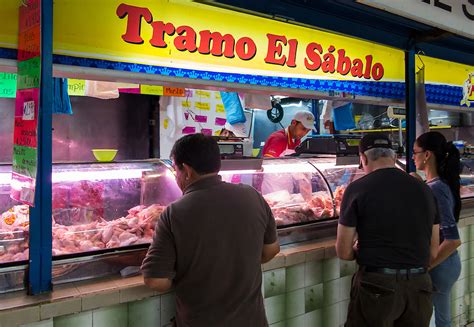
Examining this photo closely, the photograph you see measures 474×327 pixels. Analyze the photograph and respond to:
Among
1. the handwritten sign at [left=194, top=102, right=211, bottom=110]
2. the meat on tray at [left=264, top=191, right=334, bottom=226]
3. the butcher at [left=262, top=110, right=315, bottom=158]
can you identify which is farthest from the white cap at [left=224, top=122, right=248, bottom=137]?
the meat on tray at [left=264, top=191, right=334, bottom=226]

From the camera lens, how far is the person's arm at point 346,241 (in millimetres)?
2730

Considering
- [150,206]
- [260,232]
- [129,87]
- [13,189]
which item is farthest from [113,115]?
[260,232]

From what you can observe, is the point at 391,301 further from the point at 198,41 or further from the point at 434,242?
the point at 198,41

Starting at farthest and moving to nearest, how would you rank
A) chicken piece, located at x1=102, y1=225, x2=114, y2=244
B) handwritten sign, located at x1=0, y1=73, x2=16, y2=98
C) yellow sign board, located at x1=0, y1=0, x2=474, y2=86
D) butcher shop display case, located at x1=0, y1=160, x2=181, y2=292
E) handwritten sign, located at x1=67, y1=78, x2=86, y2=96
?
1. handwritten sign, located at x1=67, y1=78, x2=86, y2=96
2. handwritten sign, located at x1=0, y1=73, x2=16, y2=98
3. chicken piece, located at x1=102, y1=225, x2=114, y2=244
4. yellow sign board, located at x1=0, y1=0, x2=474, y2=86
5. butcher shop display case, located at x1=0, y1=160, x2=181, y2=292

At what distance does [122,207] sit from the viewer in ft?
10.9

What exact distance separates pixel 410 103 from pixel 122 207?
2966 millimetres

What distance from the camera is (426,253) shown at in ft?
9.20

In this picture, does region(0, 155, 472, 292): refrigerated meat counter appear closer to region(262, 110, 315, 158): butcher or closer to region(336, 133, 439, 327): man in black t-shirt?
region(336, 133, 439, 327): man in black t-shirt

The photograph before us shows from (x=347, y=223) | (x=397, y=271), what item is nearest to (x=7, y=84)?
(x=347, y=223)

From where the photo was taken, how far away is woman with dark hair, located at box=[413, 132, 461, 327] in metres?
3.15

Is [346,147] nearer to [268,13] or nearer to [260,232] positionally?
[268,13]

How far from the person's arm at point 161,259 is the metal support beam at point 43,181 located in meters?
0.61

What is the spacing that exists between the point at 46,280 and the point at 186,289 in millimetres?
757

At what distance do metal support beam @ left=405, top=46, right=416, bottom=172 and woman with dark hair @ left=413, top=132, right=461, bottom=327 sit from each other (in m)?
1.00
